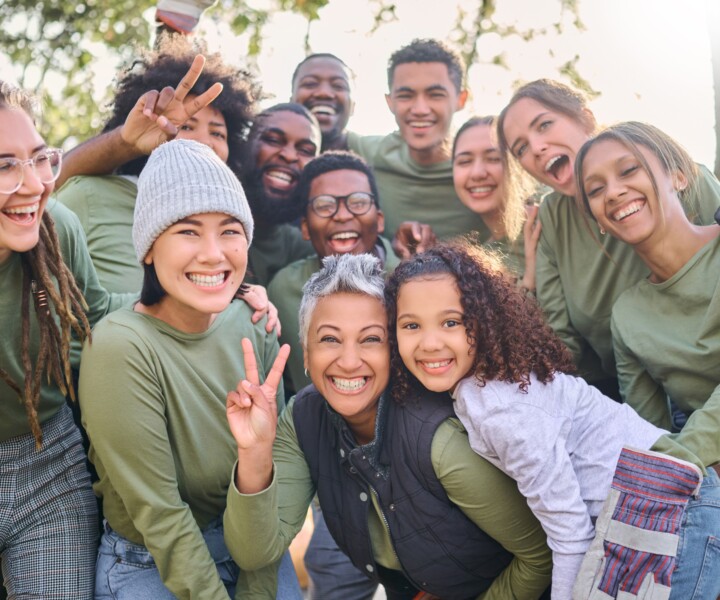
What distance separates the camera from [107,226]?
13.7 ft

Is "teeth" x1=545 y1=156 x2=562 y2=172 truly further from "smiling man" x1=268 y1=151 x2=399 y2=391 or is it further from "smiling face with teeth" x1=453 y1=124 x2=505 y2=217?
"smiling man" x1=268 y1=151 x2=399 y2=391

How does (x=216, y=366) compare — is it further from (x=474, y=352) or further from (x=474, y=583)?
(x=474, y=583)

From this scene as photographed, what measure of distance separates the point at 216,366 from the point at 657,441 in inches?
69.0

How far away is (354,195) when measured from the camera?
4.79 m

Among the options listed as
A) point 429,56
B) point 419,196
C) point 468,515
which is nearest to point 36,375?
point 468,515

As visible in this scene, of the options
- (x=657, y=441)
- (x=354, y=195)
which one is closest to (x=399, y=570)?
(x=657, y=441)

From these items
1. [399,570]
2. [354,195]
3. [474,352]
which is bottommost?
[399,570]

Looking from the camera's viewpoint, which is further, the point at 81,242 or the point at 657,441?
the point at 81,242

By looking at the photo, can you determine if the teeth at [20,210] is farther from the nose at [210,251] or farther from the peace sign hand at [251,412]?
the peace sign hand at [251,412]

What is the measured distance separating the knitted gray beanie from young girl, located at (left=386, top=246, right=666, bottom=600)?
735 millimetres

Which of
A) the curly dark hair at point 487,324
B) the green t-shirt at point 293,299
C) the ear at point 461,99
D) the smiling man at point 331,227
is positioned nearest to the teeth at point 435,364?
the curly dark hair at point 487,324

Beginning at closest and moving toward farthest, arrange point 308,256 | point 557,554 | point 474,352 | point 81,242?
point 557,554 < point 474,352 < point 81,242 < point 308,256

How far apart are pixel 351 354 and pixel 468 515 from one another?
2.46ft

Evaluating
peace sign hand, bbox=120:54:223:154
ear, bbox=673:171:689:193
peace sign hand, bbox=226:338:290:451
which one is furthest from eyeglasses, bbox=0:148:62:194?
ear, bbox=673:171:689:193
